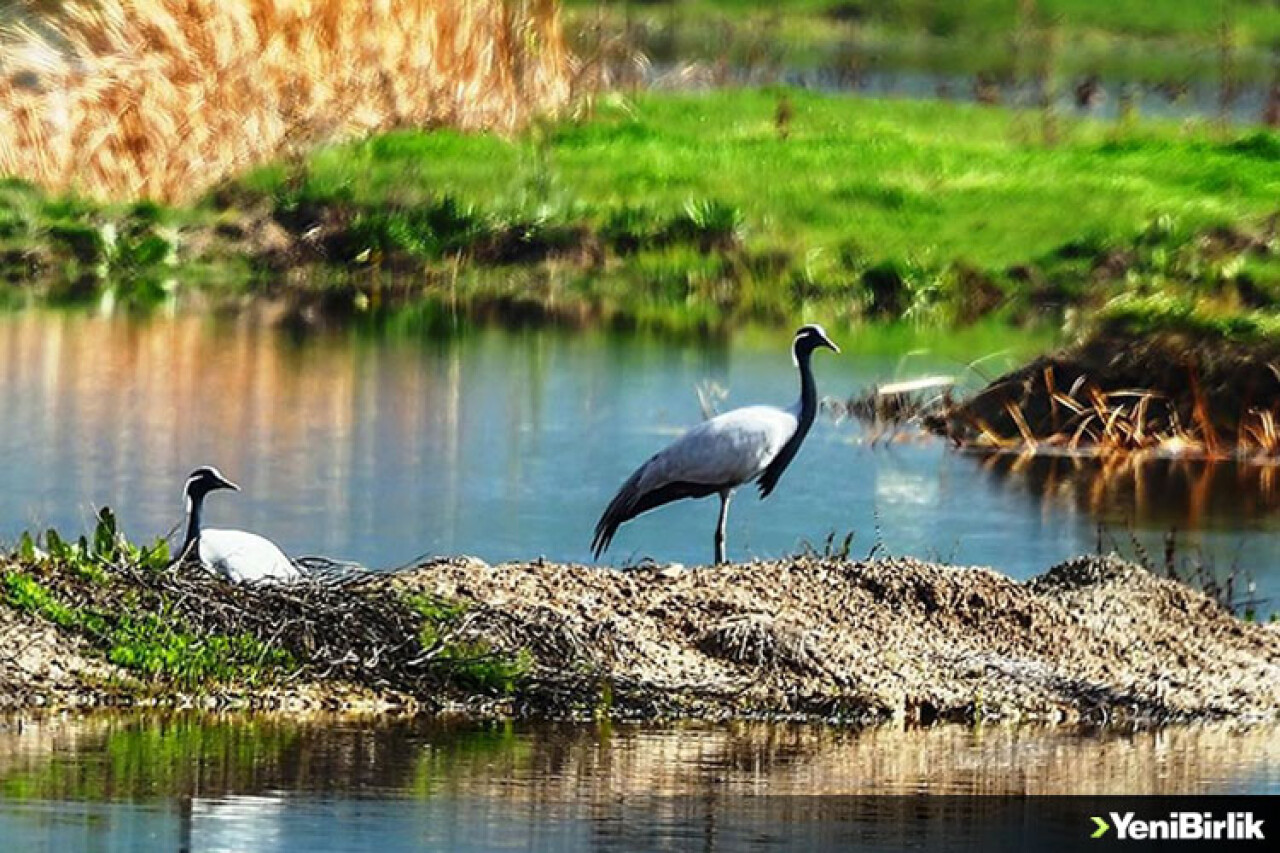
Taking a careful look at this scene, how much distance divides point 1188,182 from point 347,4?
7.65 m

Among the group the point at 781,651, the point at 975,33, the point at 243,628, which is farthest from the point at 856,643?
the point at 975,33

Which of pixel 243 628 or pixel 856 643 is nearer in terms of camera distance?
pixel 243 628

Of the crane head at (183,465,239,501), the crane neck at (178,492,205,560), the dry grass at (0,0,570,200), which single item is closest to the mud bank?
the crane neck at (178,492,205,560)

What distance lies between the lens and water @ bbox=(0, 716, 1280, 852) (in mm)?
11617

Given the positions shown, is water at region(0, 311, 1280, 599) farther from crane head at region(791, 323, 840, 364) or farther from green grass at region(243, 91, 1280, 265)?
green grass at region(243, 91, 1280, 265)

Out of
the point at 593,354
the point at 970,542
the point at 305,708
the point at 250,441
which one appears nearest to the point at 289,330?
the point at 593,354

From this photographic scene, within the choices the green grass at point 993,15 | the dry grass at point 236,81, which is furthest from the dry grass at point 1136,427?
the green grass at point 993,15

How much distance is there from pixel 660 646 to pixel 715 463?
2781mm

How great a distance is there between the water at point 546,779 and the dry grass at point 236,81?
19072mm

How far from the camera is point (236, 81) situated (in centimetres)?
3312

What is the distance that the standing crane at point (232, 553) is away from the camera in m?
14.3

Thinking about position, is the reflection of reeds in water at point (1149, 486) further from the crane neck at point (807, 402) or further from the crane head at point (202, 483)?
the crane head at point (202, 483)

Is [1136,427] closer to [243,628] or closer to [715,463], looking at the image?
[715,463]

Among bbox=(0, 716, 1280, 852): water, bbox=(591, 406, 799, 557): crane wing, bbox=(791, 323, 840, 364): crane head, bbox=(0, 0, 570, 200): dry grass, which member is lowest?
bbox=(0, 716, 1280, 852): water
